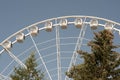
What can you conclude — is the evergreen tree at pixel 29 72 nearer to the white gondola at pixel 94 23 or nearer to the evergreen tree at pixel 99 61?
the evergreen tree at pixel 99 61

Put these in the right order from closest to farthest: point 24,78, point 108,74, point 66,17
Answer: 1. point 108,74
2. point 24,78
3. point 66,17

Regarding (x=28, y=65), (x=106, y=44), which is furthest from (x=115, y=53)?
(x=28, y=65)

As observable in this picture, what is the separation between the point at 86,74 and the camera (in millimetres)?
28859

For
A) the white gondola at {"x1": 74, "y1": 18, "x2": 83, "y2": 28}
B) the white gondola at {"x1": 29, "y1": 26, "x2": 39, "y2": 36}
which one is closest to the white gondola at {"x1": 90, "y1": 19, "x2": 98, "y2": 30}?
the white gondola at {"x1": 74, "y1": 18, "x2": 83, "y2": 28}

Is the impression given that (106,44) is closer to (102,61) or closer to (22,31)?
(102,61)

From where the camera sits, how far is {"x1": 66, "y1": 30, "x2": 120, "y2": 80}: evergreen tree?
28578 millimetres

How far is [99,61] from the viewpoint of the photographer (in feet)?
Result: 96.1

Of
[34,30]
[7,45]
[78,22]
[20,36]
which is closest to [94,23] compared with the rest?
[78,22]

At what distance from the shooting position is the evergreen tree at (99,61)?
28.6m

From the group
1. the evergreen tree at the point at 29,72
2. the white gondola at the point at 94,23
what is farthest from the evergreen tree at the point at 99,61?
the white gondola at the point at 94,23

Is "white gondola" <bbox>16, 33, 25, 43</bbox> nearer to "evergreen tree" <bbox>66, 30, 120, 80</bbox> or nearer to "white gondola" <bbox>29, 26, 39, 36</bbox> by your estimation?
"white gondola" <bbox>29, 26, 39, 36</bbox>

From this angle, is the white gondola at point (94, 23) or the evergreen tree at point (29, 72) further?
the white gondola at point (94, 23)

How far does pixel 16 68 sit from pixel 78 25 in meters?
11.6

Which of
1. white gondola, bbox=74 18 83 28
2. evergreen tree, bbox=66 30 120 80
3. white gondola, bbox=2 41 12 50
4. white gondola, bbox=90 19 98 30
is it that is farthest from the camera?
white gondola, bbox=74 18 83 28
